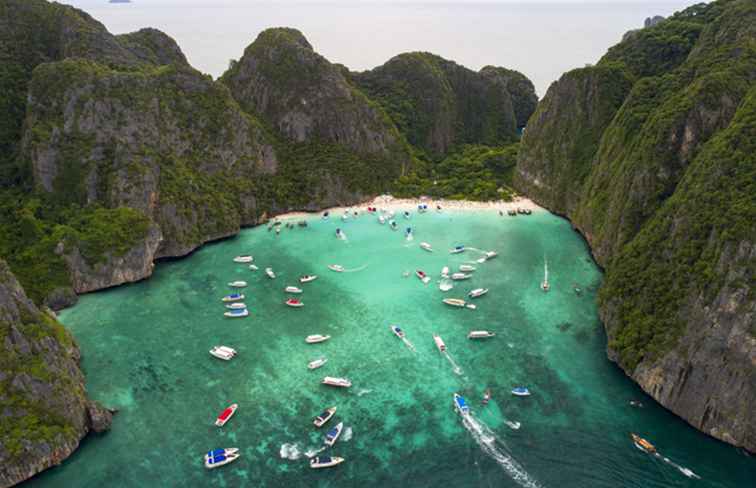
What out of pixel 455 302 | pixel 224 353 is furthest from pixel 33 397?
pixel 455 302

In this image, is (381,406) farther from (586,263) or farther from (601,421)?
(586,263)

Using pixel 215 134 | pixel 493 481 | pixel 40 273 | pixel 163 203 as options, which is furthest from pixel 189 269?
pixel 493 481

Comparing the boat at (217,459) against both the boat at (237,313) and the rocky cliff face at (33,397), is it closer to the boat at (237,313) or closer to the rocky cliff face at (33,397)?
the rocky cliff face at (33,397)

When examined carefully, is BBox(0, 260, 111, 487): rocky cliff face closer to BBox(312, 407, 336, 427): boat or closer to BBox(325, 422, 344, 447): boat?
BBox(312, 407, 336, 427): boat

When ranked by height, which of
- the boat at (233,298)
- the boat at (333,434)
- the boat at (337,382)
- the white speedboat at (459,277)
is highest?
the white speedboat at (459,277)

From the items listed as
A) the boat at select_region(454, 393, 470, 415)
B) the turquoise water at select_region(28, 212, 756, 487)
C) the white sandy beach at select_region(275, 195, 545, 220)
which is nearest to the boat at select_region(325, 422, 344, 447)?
the turquoise water at select_region(28, 212, 756, 487)

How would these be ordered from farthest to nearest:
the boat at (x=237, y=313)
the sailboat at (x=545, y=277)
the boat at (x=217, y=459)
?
1. the sailboat at (x=545, y=277)
2. the boat at (x=237, y=313)
3. the boat at (x=217, y=459)

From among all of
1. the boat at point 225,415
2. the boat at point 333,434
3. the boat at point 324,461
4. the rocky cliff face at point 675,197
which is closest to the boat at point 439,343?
the boat at point 333,434
